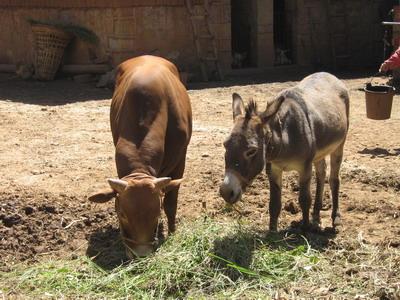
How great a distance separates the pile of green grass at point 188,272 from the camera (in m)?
4.29

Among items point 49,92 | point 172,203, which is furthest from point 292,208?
point 49,92

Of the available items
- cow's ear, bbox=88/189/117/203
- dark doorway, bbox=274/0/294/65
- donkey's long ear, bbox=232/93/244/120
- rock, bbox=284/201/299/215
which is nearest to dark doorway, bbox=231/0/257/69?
dark doorway, bbox=274/0/294/65

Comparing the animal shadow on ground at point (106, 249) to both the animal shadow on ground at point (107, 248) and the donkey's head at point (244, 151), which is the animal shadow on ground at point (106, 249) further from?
the donkey's head at point (244, 151)

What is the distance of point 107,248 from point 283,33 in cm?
1321

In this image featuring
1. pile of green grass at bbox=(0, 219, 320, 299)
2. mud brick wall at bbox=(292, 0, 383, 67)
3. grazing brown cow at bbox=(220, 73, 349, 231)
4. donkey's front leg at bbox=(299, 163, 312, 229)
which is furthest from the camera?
mud brick wall at bbox=(292, 0, 383, 67)

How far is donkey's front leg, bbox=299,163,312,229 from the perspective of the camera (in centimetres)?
507

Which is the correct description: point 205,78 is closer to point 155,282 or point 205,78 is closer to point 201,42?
point 201,42

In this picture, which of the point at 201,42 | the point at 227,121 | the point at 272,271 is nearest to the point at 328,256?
the point at 272,271

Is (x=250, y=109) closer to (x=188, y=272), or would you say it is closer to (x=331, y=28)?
(x=188, y=272)

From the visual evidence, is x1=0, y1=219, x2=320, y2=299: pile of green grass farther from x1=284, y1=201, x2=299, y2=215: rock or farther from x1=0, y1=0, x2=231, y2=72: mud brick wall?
x1=0, y1=0, x2=231, y2=72: mud brick wall

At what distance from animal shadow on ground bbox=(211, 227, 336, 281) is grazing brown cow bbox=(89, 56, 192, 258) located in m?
0.54

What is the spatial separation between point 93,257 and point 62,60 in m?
10.8

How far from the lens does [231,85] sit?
13938 mm

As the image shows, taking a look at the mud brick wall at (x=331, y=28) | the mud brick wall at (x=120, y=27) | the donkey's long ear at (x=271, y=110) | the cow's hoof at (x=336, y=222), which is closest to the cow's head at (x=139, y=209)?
the donkey's long ear at (x=271, y=110)
